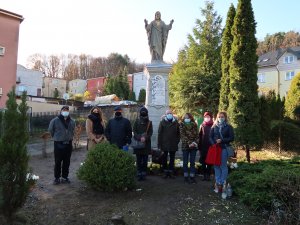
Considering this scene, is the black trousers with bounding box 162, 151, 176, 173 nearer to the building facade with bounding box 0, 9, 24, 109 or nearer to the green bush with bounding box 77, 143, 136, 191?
the green bush with bounding box 77, 143, 136, 191

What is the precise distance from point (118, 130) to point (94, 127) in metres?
0.68

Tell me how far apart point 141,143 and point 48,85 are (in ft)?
214

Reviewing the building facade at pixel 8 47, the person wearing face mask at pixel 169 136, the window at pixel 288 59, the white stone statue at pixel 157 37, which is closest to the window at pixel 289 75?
the window at pixel 288 59

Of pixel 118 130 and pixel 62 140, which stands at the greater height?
pixel 118 130

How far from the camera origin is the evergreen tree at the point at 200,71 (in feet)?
59.4

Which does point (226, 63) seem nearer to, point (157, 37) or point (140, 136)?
point (157, 37)

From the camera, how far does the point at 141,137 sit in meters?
7.50

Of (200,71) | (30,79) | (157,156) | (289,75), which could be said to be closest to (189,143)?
(157,156)

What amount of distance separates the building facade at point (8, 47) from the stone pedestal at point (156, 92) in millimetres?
13474

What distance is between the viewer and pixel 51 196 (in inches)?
257

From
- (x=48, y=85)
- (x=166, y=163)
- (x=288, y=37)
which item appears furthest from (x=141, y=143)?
(x=48, y=85)

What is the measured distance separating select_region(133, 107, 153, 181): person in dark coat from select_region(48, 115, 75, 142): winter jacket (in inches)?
59.0

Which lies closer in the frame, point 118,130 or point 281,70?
point 118,130

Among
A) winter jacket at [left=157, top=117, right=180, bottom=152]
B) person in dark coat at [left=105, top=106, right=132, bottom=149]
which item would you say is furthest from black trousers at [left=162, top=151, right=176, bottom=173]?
person in dark coat at [left=105, top=106, right=132, bottom=149]
